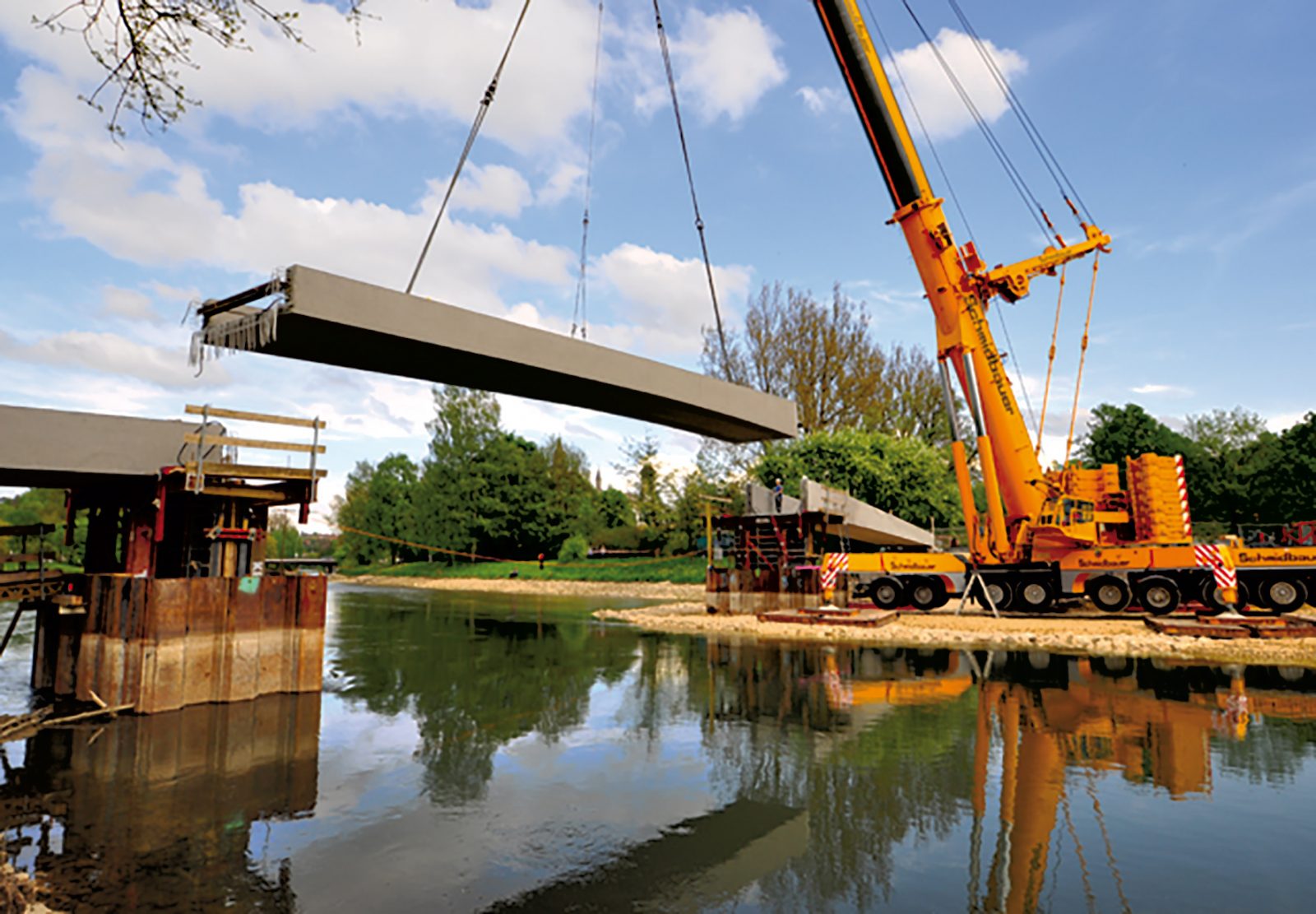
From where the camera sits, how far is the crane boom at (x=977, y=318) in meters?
19.5

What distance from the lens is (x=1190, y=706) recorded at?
11.0 m

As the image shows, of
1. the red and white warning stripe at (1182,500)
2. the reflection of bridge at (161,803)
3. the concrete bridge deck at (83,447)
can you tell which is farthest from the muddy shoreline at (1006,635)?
the concrete bridge deck at (83,447)

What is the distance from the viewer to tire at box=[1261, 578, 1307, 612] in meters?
18.9

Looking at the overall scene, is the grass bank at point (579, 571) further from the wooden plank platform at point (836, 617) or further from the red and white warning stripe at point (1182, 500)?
the red and white warning stripe at point (1182, 500)

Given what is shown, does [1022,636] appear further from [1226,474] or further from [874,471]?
[1226,474]

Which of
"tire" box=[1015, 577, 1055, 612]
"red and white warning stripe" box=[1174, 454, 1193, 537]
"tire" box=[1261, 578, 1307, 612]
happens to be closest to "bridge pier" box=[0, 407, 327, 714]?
"tire" box=[1015, 577, 1055, 612]

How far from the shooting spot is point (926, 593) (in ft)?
74.8

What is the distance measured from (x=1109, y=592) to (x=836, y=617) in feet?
22.0

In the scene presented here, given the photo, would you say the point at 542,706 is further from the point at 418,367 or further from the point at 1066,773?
the point at 1066,773

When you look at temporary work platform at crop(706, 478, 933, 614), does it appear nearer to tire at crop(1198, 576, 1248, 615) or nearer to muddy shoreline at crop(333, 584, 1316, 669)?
muddy shoreline at crop(333, 584, 1316, 669)

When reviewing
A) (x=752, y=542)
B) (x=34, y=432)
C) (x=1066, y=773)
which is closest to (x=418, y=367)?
(x=34, y=432)

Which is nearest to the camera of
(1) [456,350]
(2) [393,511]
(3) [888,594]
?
(1) [456,350]

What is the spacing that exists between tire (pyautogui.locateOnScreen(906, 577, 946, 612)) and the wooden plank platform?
117cm

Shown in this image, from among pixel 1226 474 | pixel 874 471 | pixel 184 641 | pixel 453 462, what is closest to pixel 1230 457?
pixel 1226 474
